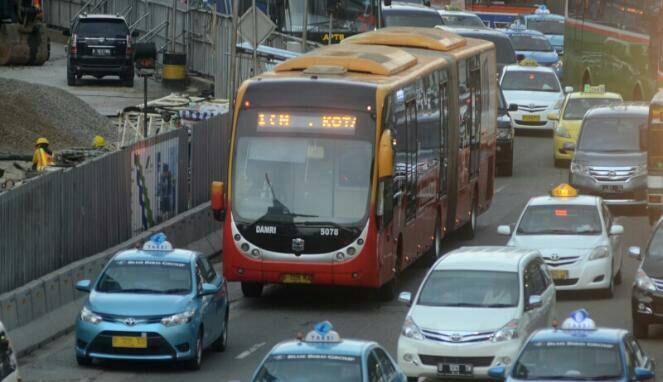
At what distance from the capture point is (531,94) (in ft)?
162

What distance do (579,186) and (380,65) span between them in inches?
434

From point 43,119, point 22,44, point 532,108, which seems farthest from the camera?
point 532,108

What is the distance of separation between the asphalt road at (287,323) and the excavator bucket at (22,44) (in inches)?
391

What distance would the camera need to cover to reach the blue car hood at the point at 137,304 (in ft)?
71.1

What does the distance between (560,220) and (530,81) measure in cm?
2167

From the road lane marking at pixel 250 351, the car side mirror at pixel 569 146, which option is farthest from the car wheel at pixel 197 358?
the car side mirror at pixel 569 146

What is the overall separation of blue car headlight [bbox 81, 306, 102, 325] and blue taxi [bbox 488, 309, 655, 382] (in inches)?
234

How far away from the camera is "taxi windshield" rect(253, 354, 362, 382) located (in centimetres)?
1611

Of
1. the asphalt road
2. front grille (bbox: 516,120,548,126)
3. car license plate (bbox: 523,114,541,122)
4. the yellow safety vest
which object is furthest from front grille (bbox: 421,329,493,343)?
front grille (bbox: 516,120,548,126)

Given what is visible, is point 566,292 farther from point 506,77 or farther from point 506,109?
point 506,77

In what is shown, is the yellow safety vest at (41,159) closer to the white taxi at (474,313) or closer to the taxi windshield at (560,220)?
the taxi windshield at (560,220)

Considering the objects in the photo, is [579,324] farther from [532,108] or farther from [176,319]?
[532,108]

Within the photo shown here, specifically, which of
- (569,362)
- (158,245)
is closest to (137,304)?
(158,245)

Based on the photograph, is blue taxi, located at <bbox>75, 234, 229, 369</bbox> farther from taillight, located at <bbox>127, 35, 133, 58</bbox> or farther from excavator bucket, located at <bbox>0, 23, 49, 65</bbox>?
taillight, located at <bbox>127, 35, 133, 58</bbox>
